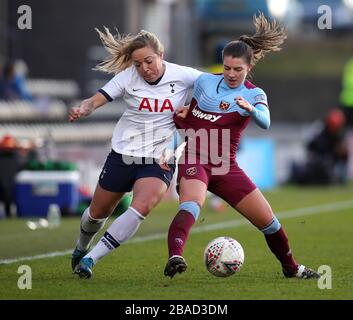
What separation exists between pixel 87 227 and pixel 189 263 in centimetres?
136

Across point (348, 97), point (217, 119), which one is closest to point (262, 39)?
point (217, 119)

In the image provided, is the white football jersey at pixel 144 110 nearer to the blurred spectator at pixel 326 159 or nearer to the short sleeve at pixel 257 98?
the short sleeve at pixel 257 98

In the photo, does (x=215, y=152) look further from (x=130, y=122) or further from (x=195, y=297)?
(x=195, y=297)

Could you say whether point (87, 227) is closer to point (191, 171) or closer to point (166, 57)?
point (191, 171)

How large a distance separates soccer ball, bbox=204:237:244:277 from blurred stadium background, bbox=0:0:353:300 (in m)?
2.71

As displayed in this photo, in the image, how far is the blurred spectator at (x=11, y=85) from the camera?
18.7 meters

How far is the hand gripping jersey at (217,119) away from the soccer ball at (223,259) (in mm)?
684

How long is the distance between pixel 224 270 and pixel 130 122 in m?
1.42

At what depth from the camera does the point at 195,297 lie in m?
7.50

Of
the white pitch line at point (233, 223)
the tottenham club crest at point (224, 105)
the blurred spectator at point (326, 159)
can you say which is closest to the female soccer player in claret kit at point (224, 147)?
the tottenham club crest at point (224, 105)

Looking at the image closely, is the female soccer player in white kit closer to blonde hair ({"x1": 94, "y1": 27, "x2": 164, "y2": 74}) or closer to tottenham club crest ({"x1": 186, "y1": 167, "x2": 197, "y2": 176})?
blonde hair ({"x1": 94, "y1": 27, "x2": 164, "y2": 74})

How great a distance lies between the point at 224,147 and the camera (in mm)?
8422

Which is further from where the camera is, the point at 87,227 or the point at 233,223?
the point at 233,223
